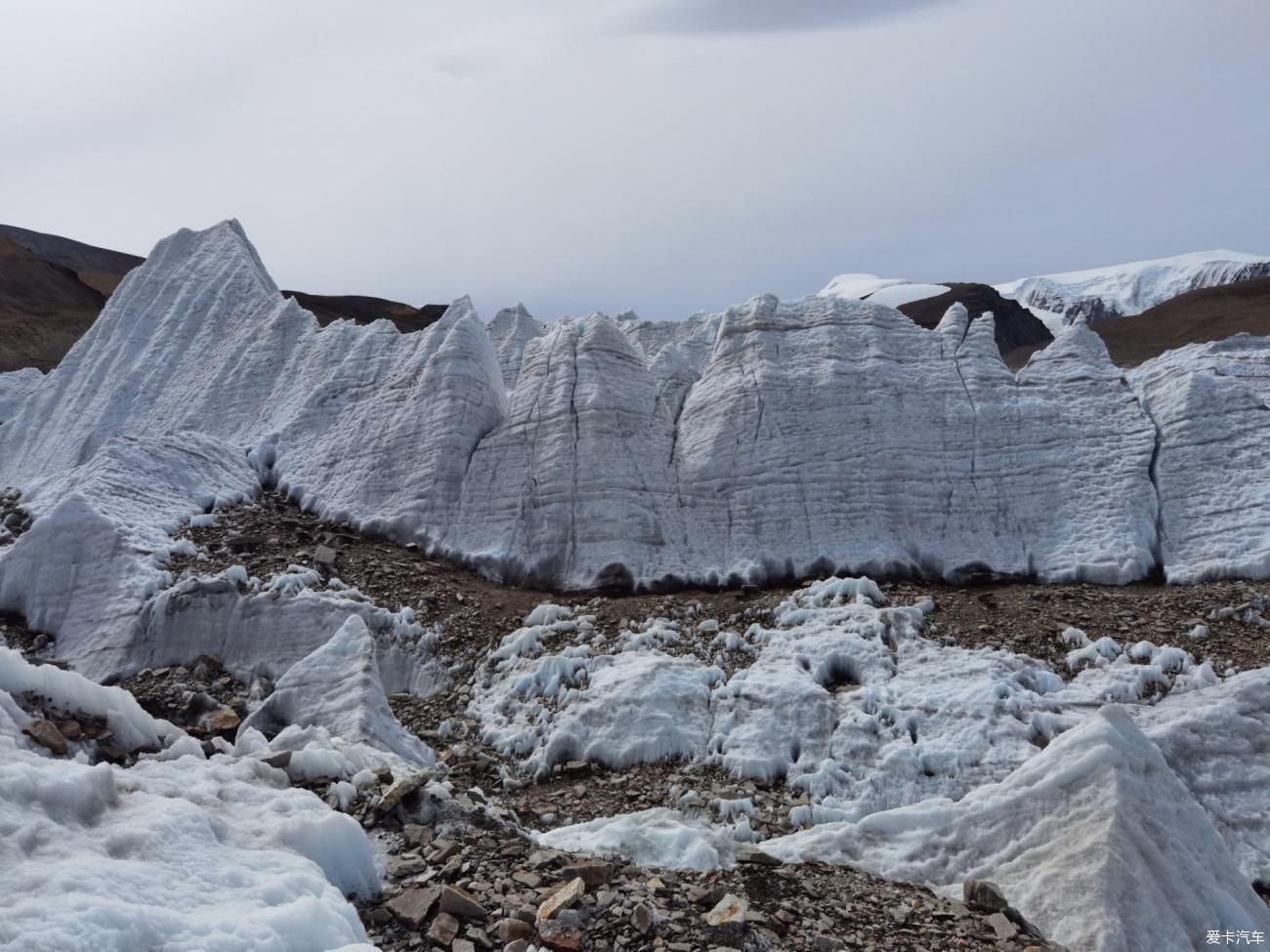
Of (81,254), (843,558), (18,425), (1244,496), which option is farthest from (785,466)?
(81,254)

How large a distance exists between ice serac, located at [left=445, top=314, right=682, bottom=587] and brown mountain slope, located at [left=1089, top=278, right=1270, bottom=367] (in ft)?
156

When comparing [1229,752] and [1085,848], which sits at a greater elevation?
[1085,848]

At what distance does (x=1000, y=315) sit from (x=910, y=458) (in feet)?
217

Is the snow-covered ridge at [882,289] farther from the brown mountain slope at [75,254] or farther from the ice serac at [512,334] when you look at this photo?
the brown mountain slope at [75,254]

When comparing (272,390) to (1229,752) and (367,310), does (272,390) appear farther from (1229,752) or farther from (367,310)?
(367,310)

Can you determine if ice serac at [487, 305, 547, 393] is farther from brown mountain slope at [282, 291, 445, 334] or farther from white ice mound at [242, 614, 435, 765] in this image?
brown mountain slope at [282, 291, 445, 334]

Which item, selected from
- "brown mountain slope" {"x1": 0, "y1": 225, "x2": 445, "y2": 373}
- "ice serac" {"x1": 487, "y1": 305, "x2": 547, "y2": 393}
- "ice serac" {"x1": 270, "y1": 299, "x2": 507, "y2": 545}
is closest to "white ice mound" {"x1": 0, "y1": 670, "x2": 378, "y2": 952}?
"ice serac" {"x1": 270, "y1": 299, "x2": 507, "y2": 545}

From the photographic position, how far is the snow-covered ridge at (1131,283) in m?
97.6

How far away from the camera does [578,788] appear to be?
10.1 meters

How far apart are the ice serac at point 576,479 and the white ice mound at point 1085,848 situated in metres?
6.65

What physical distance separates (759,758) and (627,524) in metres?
5.19

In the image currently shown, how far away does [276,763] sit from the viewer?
7051mm
